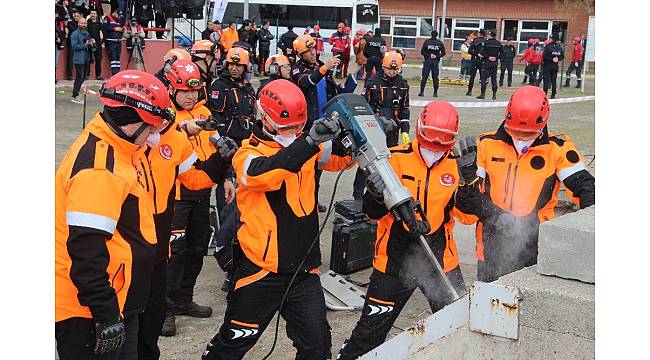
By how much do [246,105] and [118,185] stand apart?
482cm

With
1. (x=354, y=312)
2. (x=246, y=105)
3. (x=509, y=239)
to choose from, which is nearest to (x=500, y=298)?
(x=509, y=239)

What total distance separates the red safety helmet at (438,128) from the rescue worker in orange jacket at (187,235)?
1.83 meters

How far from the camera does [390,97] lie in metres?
10.4

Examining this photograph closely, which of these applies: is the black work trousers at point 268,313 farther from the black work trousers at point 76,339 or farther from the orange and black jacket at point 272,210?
the black work trousers at point 76,339

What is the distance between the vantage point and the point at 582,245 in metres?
2.92

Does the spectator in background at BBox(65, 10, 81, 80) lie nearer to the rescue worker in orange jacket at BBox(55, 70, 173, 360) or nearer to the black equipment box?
the black equipment box

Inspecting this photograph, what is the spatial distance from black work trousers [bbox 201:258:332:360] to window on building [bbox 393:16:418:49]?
42.6m

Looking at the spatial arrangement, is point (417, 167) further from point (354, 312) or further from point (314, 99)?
point (314, 99)

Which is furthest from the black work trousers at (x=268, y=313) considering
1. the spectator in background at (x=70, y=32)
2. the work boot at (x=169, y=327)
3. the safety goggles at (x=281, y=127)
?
the spectator in background at (x=70, y=32)

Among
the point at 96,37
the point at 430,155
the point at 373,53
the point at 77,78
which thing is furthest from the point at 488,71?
the point at 430,155

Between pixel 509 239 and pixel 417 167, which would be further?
pixel 509 239

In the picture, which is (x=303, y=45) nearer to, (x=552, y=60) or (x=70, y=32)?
(x=70, y=32)

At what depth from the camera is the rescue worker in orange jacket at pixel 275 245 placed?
4.54 meters

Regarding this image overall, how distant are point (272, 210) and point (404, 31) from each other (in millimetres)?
42993
